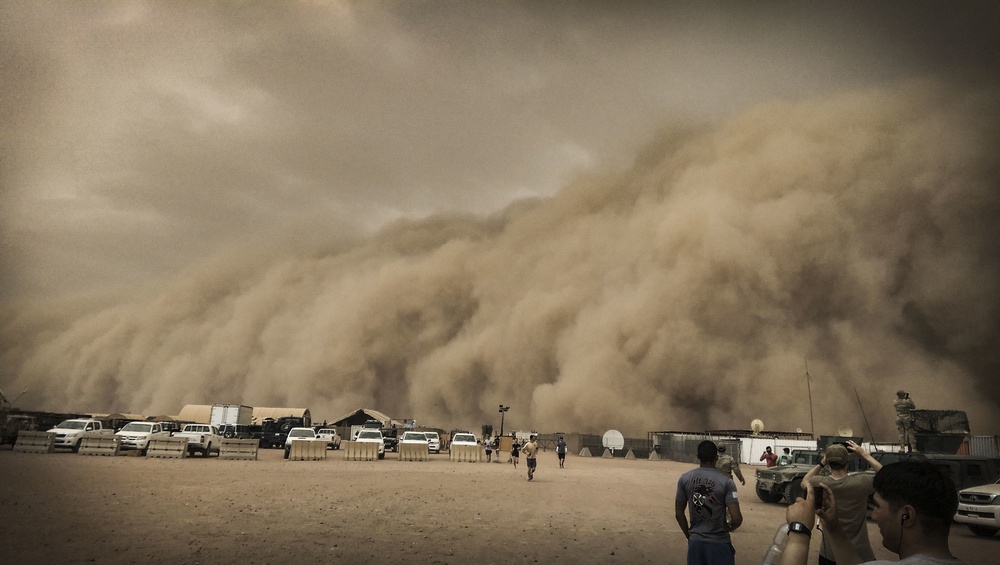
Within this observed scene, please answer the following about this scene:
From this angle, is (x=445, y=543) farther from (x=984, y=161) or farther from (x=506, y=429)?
(x=506, y=429)

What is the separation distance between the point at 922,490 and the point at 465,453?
23288mm

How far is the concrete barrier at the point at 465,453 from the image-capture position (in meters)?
24.0

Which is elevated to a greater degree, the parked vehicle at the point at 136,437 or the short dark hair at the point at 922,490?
the short dark hair at the point at 922,490

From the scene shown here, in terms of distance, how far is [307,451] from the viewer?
70.6ft

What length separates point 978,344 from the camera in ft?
110

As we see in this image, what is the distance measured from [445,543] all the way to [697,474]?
157 inches

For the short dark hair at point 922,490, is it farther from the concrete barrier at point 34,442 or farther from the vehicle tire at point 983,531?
the concrete barrier at point 34,442

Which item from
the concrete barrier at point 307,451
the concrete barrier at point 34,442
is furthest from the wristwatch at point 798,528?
the concrete barrier at point 34,442

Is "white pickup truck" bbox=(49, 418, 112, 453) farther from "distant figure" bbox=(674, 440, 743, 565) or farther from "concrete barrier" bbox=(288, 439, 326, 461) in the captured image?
"distant figure" bbox=(674, 440, 743, 565)

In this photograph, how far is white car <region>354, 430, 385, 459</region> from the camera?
23.3 meters

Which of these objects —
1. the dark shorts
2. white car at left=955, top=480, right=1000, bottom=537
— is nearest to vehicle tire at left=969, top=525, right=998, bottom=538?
white car at left=955, top=480, right=1000, bottom=537

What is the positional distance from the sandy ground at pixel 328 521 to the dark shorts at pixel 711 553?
3029mm

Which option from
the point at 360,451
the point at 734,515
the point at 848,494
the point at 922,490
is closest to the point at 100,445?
the point at 360,451

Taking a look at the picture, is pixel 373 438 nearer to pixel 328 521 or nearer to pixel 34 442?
pixel 34 442
